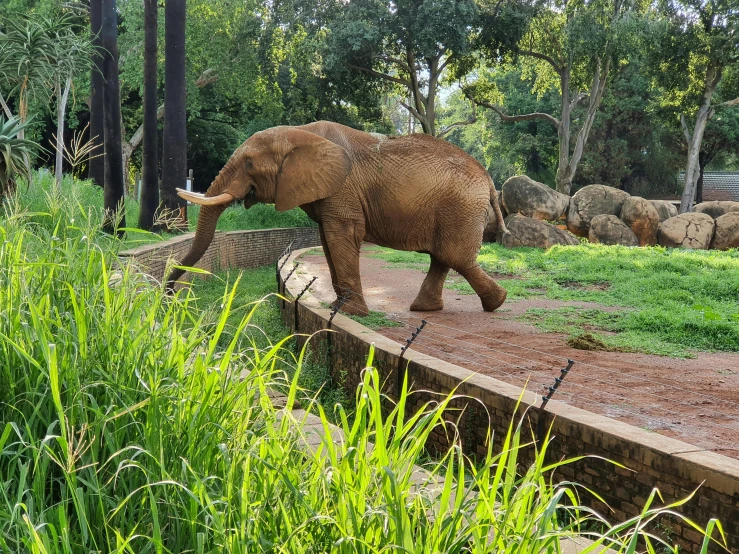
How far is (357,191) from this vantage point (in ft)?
34.1

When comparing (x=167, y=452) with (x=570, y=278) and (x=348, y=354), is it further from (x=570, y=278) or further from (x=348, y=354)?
(x=570, y=278)

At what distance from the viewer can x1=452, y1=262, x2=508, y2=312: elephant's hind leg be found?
35.7 ft

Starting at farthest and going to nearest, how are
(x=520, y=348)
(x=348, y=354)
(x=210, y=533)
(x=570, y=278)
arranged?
1. (x=570, y=278)
2. (x=520, y=348)
3. (x=348, y=354)
4. (x=210, y=533)

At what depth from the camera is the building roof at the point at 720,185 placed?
156 feet

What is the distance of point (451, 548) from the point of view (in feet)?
9.53

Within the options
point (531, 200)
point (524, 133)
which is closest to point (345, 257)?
point (531, 200)

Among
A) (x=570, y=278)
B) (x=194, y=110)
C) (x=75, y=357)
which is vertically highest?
(x=194, y=110)

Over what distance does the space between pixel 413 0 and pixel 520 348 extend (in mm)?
20268

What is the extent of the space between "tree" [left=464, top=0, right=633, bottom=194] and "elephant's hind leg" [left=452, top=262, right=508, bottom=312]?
61.9 ft

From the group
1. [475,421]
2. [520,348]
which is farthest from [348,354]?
[475,421]

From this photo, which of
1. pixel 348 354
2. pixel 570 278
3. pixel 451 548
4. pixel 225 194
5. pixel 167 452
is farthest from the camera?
pixel 570 278

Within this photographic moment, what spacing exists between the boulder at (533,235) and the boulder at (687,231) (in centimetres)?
330

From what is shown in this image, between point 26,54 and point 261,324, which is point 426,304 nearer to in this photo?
point 261,324

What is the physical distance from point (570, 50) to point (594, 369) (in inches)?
875
